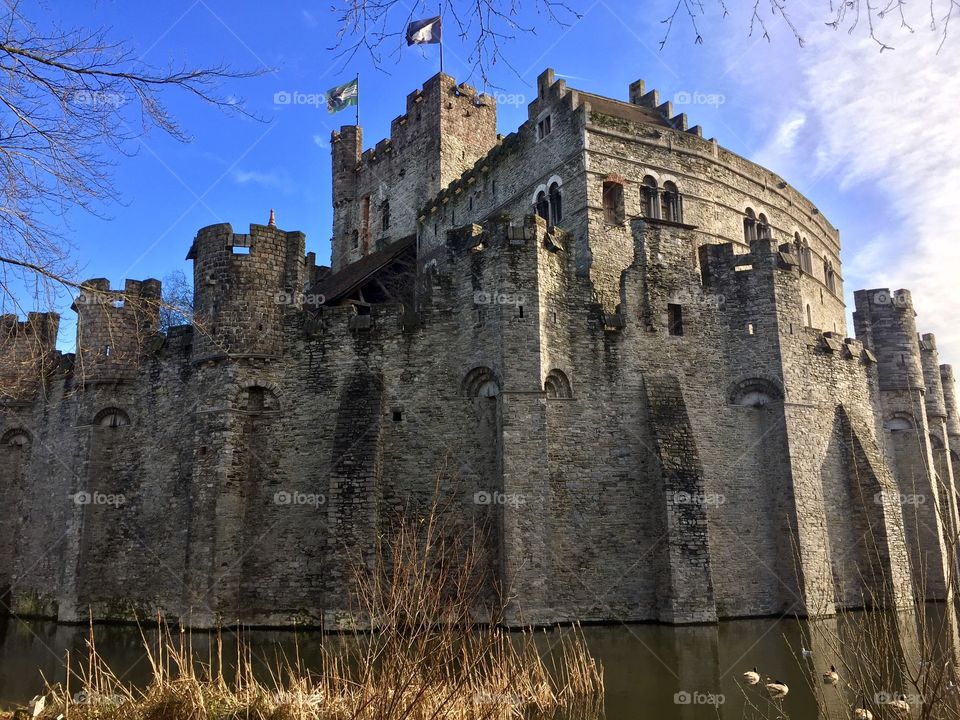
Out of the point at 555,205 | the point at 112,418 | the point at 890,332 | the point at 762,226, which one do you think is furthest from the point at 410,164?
the point at 890,332

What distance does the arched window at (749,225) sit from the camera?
2900 cm

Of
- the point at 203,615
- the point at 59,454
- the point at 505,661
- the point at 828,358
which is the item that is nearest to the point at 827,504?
the point at 828,358

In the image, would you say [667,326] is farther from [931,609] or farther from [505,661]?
[505,661]

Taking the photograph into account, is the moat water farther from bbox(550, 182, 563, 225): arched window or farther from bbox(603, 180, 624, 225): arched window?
bbox(550, 182, 563, 225): arched window

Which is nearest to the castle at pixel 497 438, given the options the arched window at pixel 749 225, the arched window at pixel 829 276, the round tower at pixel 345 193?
the arched window at pixel 749 225

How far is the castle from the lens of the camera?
735 inches

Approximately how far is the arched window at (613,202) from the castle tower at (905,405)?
1113 centimetres

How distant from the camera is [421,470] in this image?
19.5m
